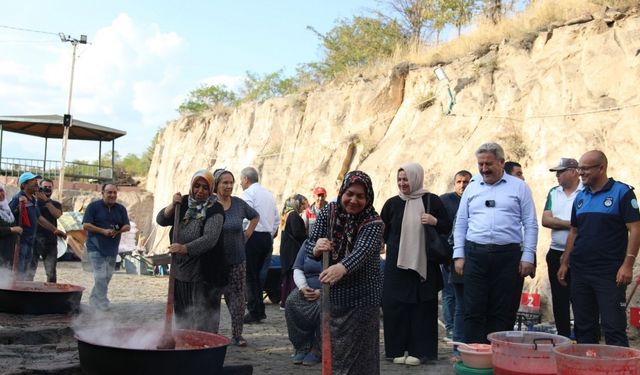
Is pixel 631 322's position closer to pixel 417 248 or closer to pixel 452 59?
pixel 417 248

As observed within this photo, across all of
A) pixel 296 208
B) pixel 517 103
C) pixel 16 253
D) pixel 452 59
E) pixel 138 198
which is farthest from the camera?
pixel 138 198

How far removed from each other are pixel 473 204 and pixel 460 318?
1282 mm

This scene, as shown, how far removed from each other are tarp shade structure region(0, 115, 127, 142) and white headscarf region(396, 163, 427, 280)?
24.0 meters

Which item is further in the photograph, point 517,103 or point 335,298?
point 517,103

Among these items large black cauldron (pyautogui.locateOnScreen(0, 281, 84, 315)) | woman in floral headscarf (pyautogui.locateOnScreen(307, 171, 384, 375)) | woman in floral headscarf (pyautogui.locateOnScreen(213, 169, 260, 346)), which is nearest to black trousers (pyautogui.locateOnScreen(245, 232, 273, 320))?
woman in floral headscarf (pyautogui.locateOnScreen(213, 169, 260, 346))

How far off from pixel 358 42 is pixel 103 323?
18081mm

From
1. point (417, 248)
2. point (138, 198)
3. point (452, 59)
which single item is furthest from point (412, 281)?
point (138, 198)

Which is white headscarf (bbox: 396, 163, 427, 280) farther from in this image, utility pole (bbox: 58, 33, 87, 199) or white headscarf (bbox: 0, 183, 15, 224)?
utility pole (bbox: 58, 33, 87, 199)

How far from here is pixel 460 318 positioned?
22.0ft

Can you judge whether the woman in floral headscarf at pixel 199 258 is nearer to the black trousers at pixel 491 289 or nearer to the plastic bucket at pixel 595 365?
the black trousers at pixel 491 289

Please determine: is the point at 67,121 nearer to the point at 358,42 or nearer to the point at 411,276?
the point at 358,42

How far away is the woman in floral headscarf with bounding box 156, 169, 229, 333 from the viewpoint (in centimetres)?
612

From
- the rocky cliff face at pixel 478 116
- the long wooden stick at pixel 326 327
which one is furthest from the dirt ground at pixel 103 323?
the rocky cliff face at pixel 478 116

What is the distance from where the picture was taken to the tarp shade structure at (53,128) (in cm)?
2831
